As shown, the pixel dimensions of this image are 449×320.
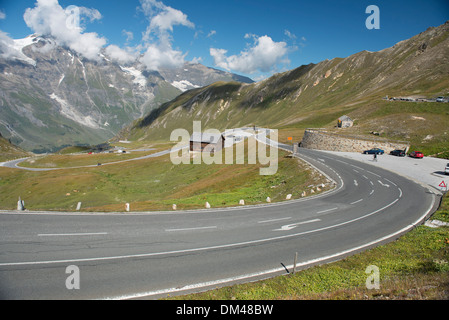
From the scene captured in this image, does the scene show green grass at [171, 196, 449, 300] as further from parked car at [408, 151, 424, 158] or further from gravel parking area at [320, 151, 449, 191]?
parked car at [408, 151, 424, 158]

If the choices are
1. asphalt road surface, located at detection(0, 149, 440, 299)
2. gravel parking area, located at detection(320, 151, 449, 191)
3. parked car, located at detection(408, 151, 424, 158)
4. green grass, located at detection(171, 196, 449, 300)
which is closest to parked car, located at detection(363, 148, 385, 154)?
gravel parking area, located at detection(320, 151, 449, 191)

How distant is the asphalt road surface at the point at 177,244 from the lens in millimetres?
11664

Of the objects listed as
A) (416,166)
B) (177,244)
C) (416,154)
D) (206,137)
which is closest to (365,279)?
(177,244)

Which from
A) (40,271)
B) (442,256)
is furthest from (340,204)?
(40,271)

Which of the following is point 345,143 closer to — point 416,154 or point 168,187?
point 416,154

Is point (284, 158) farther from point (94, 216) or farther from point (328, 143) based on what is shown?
point (94, 216)

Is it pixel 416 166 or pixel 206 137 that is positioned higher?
pixel 206 137

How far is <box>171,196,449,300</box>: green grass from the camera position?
31.6 feet

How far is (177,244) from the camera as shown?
1616 centimetres

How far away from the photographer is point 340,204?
2673 cm

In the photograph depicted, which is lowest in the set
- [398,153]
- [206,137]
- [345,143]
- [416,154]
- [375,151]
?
[416,154]

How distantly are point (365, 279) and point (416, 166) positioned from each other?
45902 mm
